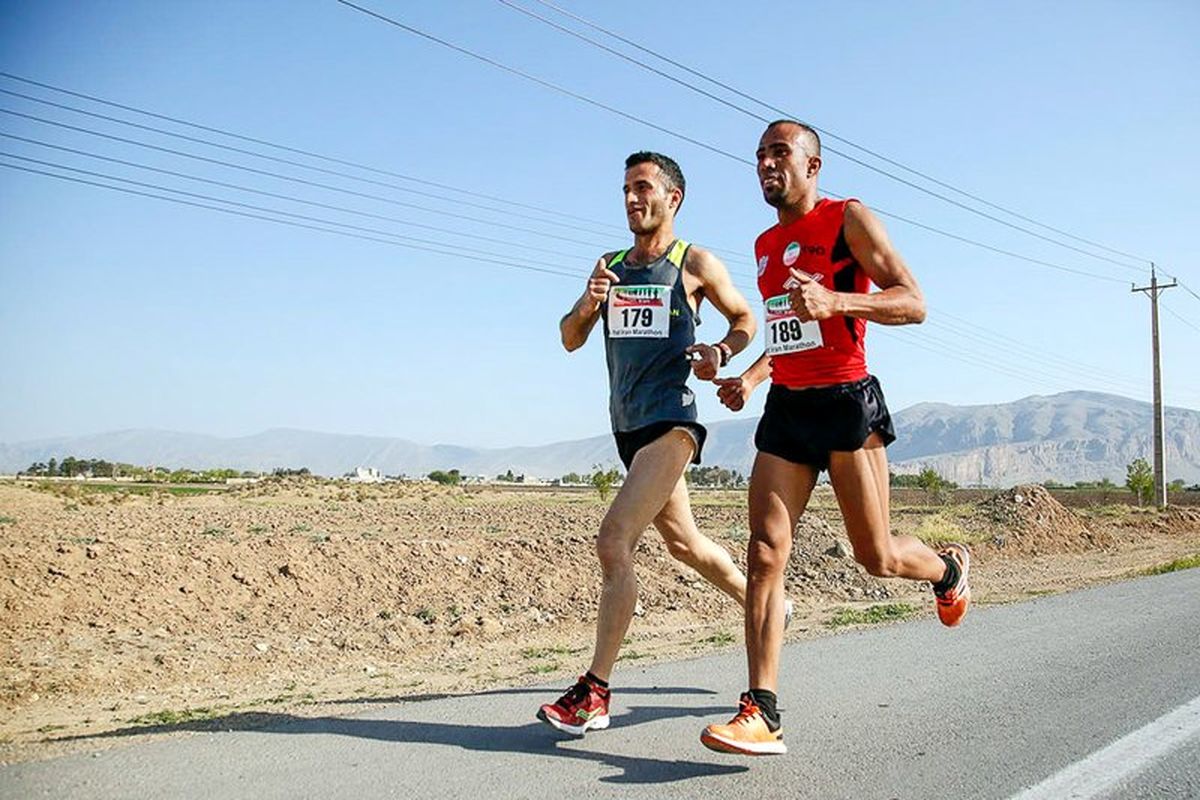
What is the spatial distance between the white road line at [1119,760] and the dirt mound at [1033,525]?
18.0 m

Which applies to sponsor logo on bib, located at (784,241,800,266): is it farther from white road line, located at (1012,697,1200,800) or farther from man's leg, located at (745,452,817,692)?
white road line, located at (1012,697,1200,800)

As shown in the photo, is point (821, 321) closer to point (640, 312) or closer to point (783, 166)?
point (783, 166)

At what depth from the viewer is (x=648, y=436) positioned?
16.3 feet

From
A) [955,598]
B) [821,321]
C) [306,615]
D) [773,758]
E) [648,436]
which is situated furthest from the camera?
[306,615]

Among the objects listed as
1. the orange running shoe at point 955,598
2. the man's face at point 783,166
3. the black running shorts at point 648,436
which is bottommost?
the orange running shoe at point 955,598

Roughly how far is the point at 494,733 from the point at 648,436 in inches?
57.7

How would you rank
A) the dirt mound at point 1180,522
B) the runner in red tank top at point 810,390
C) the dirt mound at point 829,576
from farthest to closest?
the dirt mound at point 1180,522 → the dirt mound at point 829,576 → the runner in red tank top at point 810,390

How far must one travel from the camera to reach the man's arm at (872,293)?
13.1 feet

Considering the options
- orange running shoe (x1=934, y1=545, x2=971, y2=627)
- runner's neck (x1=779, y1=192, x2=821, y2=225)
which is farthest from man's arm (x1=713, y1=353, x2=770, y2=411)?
orange running shoe (x1=934, y1=545, x2=971, y2=627)

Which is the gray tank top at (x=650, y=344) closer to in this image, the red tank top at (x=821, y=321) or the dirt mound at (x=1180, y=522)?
the red tank top at (x=821, y=321)

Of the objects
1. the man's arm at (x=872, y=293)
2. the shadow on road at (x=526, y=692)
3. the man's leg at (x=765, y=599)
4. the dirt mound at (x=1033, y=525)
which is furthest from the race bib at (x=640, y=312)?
the dirt mound at (x=1033, y=525)

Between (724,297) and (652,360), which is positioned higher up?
(724,297)

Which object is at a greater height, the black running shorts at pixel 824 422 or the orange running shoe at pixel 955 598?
the black running shorts at pixel 824 422

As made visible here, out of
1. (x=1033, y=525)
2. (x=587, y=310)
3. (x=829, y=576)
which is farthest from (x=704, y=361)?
(x=1033, y=525)
